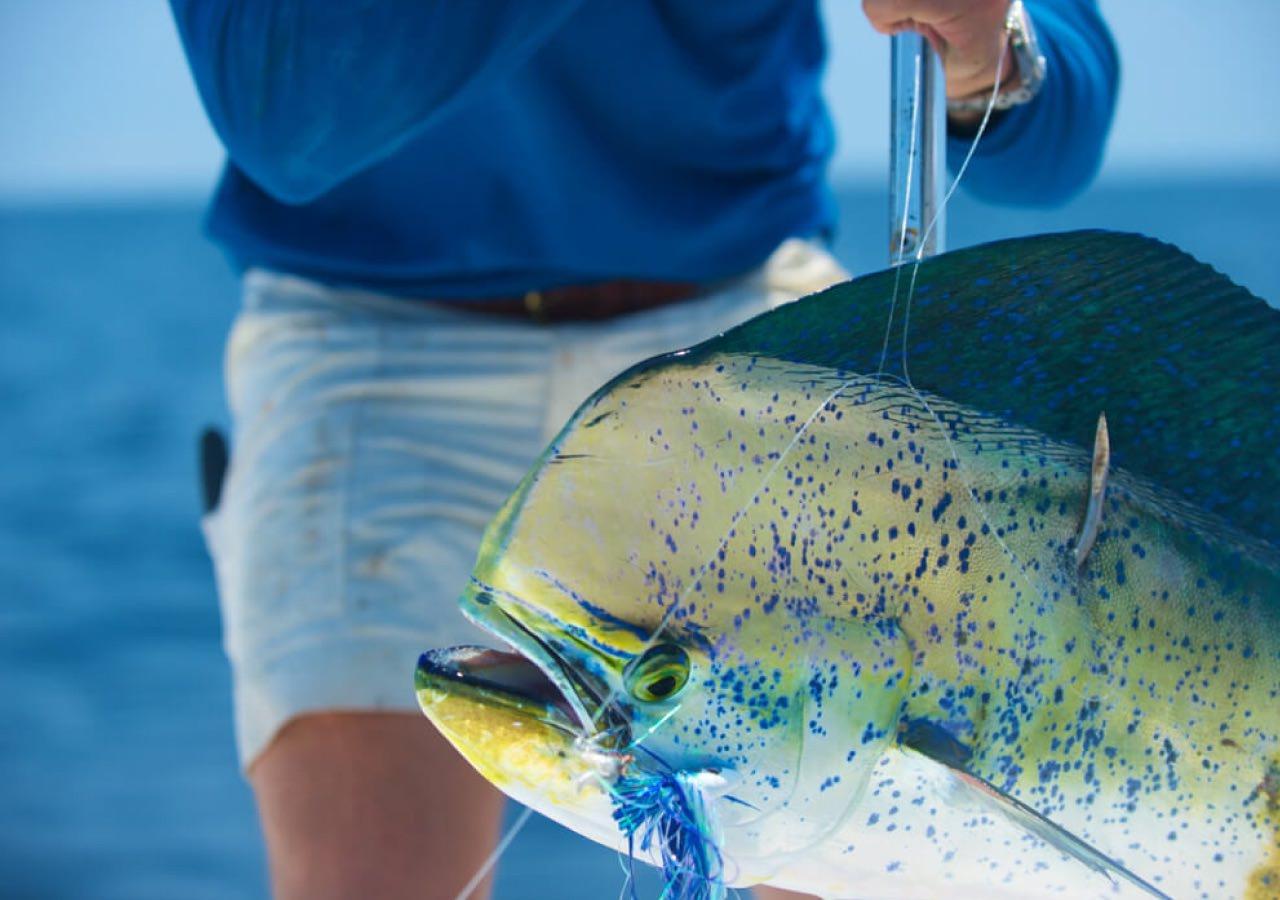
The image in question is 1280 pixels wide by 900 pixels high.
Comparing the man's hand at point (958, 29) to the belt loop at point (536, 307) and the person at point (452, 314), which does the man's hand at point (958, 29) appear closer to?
the person at point (452, 314)

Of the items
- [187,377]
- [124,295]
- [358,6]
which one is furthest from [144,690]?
[124,295]

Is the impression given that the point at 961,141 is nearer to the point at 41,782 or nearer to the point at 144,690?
the point at 41,782

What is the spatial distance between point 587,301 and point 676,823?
107cm

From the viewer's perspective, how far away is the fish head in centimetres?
85

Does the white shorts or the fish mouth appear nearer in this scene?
the fish mouth

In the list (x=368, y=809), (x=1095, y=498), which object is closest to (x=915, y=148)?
(x=1095, y=498)

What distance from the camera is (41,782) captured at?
407 cm

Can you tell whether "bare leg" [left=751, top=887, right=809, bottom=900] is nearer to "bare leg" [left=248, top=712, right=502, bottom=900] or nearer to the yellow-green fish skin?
"bare leg" [left=248, top=712, right=502, bottom=900]

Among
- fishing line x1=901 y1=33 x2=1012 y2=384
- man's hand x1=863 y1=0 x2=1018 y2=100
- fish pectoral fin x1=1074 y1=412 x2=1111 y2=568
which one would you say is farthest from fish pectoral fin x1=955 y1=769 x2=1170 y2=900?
man's hand x1=863 y1=0 x2=1018 y2=100

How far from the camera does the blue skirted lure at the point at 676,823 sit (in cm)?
87

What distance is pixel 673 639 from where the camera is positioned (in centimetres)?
85

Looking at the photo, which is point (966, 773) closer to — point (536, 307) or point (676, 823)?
point (676, 823)

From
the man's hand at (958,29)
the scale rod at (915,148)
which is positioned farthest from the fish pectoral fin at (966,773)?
the man's hand at (958,29)

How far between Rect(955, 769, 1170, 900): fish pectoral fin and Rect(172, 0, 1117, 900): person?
854 millimetres
